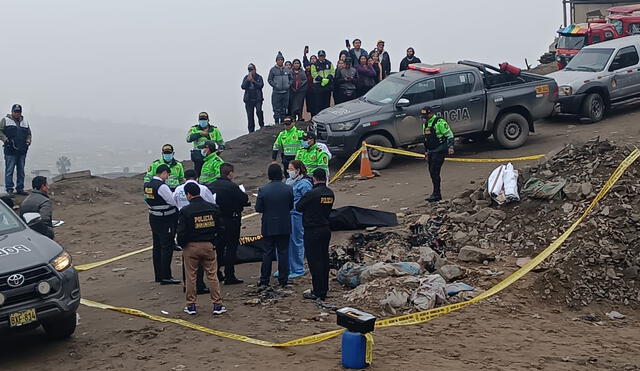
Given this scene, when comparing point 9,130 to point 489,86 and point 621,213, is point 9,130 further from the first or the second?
point 621,213

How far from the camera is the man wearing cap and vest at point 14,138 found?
1709cm

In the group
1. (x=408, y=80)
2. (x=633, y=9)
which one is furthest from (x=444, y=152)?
(x=633, y=9)

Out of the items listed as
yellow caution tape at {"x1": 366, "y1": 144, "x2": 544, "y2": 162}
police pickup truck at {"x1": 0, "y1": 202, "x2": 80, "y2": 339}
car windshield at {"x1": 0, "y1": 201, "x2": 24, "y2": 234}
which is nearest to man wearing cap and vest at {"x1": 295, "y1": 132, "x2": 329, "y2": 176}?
yellow caution tape at {"x1": 366, "y1": 144, "x2": 544, "y2": 162}

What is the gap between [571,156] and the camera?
13734mm

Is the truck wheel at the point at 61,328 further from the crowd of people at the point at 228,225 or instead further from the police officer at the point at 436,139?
the police officer at the point at 436,139

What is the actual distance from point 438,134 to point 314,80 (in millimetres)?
7217

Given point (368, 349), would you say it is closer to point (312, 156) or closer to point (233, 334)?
point (233, 334)

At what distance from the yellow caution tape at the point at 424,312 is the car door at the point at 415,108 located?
244 inches

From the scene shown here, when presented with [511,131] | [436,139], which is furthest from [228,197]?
[511,131]

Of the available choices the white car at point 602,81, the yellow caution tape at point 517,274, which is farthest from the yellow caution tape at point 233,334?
the white car at point 602,81

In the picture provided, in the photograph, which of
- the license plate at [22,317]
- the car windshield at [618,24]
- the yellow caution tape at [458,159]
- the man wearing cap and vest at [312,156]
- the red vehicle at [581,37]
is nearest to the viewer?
the license plate at [22,317]

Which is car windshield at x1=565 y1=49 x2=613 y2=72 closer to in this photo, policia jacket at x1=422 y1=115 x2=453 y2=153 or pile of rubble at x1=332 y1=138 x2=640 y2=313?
policia jacket at x1=422 y1=115 x2=453 y2=153

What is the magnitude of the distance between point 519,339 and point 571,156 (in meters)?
5.53

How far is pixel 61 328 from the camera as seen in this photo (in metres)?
9.26
